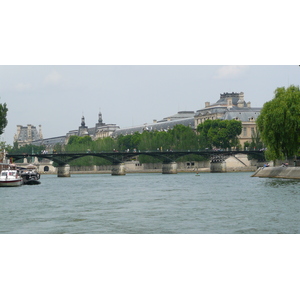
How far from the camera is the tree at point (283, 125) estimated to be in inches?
1937

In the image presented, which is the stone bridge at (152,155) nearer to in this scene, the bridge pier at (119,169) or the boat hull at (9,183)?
the bridge pier at (119,169)

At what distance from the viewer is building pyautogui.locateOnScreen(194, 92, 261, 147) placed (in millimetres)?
124125

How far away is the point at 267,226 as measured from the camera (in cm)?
2341

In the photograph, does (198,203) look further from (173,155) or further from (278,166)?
(173,155)

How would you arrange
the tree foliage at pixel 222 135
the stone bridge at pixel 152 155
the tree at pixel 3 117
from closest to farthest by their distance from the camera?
1. the tree at pixel 3 117
2. the stone bridge at pixel 152 155
3. the tree foliage at pixel 222 135

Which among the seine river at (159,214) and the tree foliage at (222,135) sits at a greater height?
the tree foliage at (222,135)

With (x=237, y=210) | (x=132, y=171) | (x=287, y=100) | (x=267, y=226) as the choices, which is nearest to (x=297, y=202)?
(x=237, y=210)

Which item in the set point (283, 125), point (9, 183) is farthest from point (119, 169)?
point (283, 125)

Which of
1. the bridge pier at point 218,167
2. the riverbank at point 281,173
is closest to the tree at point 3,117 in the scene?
the riverbank at point 281,173

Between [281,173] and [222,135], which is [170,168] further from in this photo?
[281,173]

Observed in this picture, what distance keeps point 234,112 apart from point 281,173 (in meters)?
71.1

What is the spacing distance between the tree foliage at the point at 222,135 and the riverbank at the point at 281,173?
47369 mm

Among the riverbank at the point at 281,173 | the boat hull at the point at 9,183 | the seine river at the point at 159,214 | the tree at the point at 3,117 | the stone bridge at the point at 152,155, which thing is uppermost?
the tree at the point at 3,117

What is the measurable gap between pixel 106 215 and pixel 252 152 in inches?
2763
